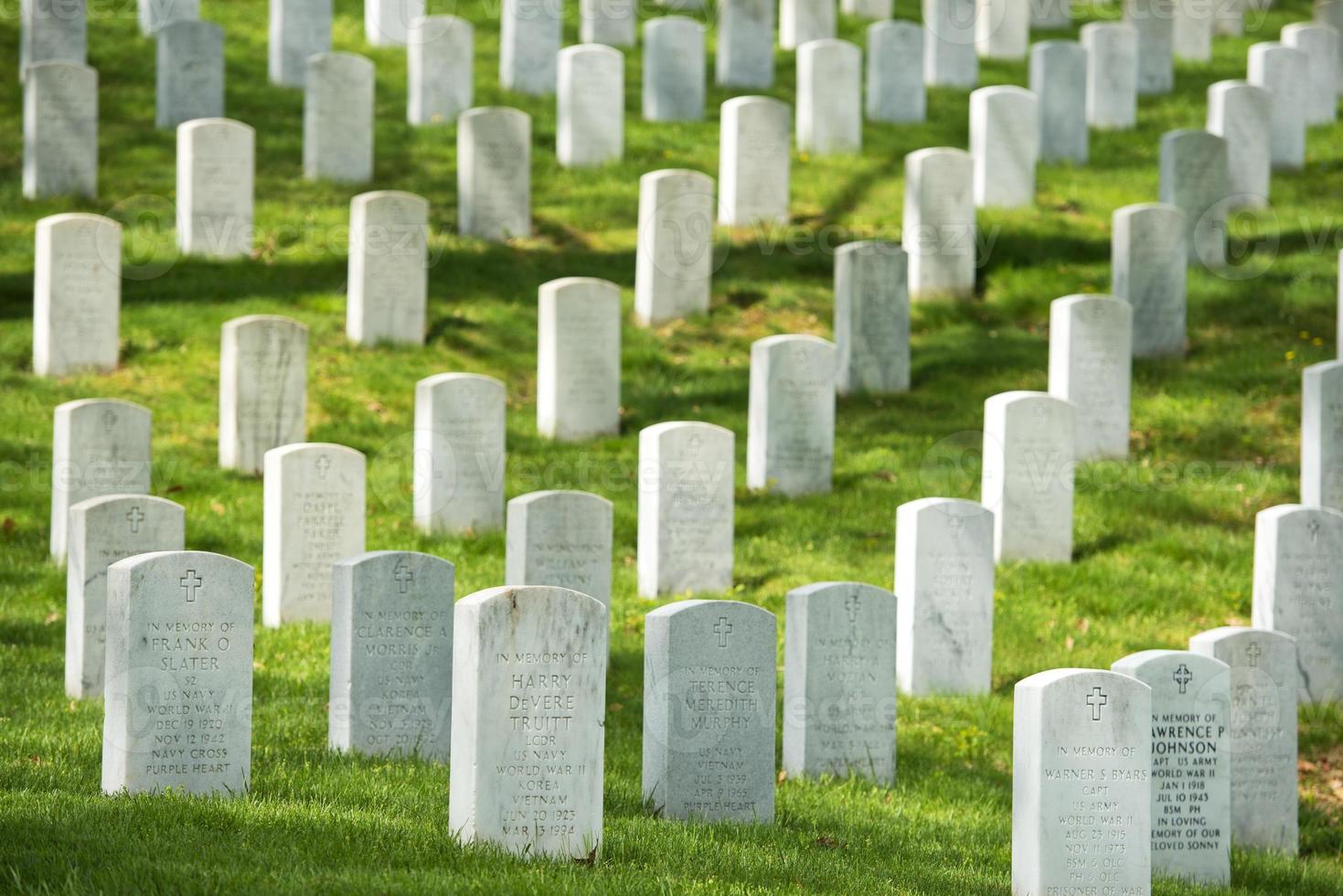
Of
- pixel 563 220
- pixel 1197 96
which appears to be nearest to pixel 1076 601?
pixel 563 220

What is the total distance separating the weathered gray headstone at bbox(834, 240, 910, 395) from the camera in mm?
14500

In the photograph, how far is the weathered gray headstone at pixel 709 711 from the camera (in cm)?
774

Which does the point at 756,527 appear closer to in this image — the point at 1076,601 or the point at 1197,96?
the point at 1076,601

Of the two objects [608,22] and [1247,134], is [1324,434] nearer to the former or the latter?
[1247,134]

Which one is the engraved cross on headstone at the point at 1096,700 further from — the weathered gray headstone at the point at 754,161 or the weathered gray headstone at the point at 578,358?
the weathered gray headstone at the point at 754,161

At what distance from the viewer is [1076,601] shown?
11312 millimetres

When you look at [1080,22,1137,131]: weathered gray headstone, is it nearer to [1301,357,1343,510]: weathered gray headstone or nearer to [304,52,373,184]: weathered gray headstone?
[304,52,373,184]: weathered gray headstone

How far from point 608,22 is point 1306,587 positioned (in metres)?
13.4

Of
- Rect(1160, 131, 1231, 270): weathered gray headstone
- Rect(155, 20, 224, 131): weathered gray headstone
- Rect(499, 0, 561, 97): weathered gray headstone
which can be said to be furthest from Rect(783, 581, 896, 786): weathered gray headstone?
Rect(499, 0, 561, 97): weathered gray headstone

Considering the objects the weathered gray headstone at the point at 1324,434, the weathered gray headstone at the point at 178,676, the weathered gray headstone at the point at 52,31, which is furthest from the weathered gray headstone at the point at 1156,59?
the weathered gray headstone at the point at 178,676

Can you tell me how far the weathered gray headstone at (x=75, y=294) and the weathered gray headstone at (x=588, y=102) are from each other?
5566mm

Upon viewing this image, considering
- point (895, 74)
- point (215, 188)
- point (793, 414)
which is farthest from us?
point (895, 74)

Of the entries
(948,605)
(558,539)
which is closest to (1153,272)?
(948,605)

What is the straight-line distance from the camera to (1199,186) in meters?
17.0
